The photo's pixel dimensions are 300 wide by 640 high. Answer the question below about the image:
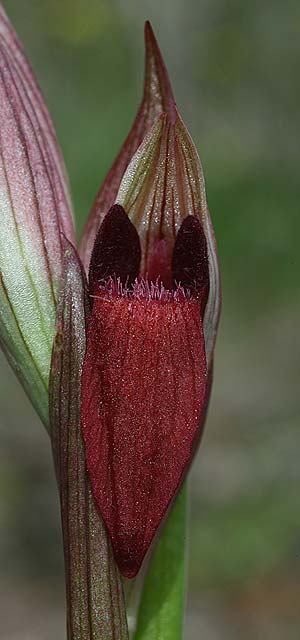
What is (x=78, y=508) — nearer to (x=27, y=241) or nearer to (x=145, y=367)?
(x=145, y=367)

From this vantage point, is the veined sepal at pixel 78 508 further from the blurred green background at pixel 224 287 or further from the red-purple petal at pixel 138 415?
the blurred green background at pixel 224 287

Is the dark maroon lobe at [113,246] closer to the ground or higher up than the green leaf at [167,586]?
higher up

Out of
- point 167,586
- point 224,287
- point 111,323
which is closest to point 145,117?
point 111,323

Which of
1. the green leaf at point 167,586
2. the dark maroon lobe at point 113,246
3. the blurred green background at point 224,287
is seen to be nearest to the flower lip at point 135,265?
the dark maroon lobe at point 113,246

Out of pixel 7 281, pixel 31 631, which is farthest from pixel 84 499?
pixel 31 631

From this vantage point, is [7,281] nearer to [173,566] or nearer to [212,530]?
[173,566]

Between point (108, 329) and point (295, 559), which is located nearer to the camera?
point (108, 329)

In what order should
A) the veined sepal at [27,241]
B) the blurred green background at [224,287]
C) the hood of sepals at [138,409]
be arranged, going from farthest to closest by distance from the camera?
the blurred green background at [224,287] → the veined sepal at [27,241] → the hood of sepals at [138,409]
